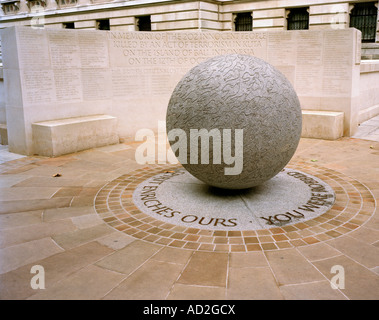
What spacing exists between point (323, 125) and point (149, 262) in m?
7.70

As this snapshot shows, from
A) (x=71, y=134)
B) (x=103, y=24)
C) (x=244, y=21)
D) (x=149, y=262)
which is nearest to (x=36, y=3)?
(x=103, y=24)

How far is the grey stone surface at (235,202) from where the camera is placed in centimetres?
480

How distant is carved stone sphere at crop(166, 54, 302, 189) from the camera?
468cm

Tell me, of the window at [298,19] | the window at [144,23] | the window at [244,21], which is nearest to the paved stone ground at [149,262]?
the window at [298,19]

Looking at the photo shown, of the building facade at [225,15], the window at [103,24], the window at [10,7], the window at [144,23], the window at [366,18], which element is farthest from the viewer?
the window at [10,7]

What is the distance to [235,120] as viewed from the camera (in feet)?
15.2

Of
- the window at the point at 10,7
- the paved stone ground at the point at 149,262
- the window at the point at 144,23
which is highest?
the window at the point at 10,7

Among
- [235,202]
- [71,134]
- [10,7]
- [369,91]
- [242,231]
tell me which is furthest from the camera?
[10,7]

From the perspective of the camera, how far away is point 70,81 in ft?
31.0

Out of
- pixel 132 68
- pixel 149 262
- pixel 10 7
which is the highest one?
pixel 10 7

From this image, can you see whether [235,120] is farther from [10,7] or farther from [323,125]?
[10,7]

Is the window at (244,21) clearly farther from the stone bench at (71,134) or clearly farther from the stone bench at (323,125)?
the stone bench at (71,134)

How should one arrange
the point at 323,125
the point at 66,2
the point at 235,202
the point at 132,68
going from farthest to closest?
the point at 66,2, the point at 132,68, the point at 323,125, the point at 235,202

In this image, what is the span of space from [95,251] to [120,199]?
1.71 metres
